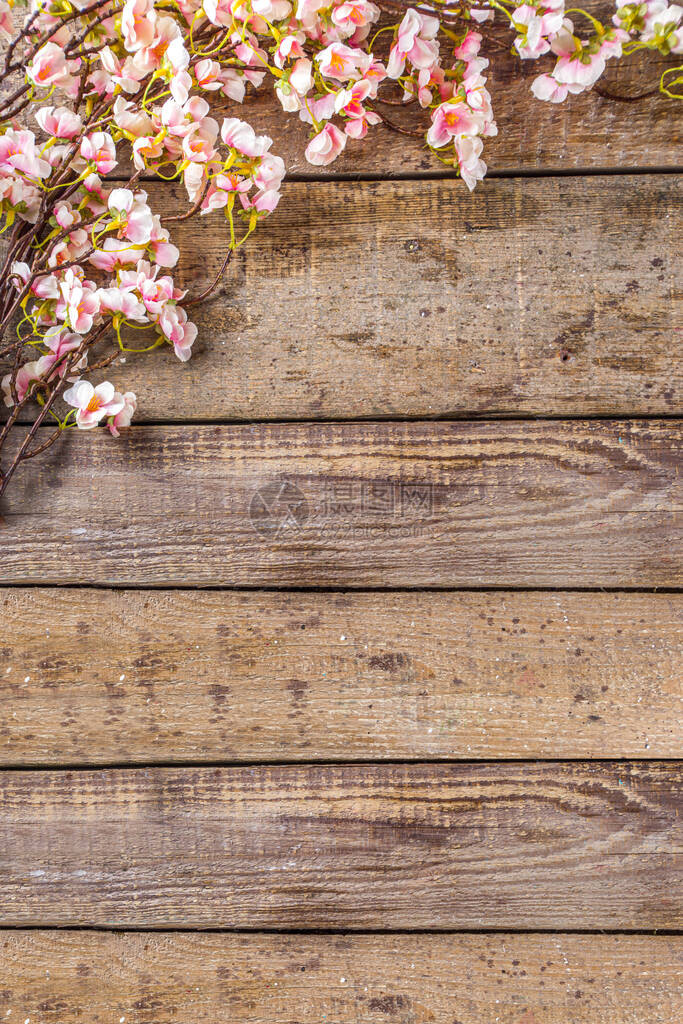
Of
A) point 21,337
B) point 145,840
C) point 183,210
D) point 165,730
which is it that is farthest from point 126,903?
point 183,210

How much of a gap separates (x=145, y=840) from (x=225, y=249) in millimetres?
571

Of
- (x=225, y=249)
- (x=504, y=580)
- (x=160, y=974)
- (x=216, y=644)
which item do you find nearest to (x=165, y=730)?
(x=216, y=644)

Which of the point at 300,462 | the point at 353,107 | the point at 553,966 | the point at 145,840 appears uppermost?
the point at 353,107

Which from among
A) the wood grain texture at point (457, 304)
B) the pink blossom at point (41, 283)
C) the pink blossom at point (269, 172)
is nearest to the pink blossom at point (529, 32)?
the wood grain texture at point (457, 304)

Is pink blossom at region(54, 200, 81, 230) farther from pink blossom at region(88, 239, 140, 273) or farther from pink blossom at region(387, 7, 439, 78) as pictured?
pink blossom at region(387, 7, 439, 78)

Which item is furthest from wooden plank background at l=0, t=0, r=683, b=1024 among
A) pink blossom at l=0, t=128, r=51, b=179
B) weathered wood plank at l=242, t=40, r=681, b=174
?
pink blossom at l=0, t=128, r=51, b=179

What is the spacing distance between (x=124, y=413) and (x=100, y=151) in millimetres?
227

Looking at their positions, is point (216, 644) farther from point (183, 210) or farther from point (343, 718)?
Result: point (183, 210)

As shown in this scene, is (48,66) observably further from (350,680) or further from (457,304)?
(350,680)

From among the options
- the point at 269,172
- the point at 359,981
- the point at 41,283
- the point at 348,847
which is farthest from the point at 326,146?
the point at 359,981

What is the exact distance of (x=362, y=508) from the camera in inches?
28.7

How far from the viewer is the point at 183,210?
740 mm

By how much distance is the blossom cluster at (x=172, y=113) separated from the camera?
649 mm

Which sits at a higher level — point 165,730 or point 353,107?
point 353,107
